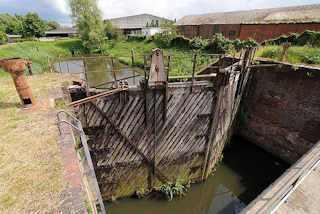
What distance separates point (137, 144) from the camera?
17.8 ft

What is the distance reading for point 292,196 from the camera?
Answer: 3.11m

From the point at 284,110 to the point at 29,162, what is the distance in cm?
962

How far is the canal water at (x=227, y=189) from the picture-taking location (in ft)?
20.2

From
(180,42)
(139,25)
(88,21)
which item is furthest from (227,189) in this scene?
(139,25)

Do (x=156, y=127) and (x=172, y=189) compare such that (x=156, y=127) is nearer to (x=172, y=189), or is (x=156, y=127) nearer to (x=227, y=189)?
(x=172, y=189)

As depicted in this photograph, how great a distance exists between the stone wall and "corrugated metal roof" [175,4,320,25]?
1394 cm

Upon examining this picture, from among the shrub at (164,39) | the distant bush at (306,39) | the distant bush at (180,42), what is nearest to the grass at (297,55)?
A: the distant bush at (306,39)

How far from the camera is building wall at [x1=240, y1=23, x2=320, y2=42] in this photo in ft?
52.1

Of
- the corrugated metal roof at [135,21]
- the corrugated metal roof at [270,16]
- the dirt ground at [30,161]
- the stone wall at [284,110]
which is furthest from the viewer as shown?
the corrugated metal roof at [135,21]

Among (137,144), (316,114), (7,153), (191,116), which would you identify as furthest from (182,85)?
(316,114)

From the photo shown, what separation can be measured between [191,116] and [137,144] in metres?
2.09

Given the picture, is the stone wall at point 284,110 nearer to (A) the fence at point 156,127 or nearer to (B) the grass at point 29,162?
(A) the fence at point 156,127

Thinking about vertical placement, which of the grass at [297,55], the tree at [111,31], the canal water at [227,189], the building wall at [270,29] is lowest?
the canal water at [227,189]

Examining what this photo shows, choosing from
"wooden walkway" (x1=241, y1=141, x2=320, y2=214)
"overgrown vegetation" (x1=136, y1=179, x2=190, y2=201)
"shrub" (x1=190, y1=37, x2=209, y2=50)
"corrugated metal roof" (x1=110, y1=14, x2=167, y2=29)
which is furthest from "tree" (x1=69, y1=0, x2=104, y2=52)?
"wooden walkway" (x1=241, y1=141, x2=320, y2=214)
